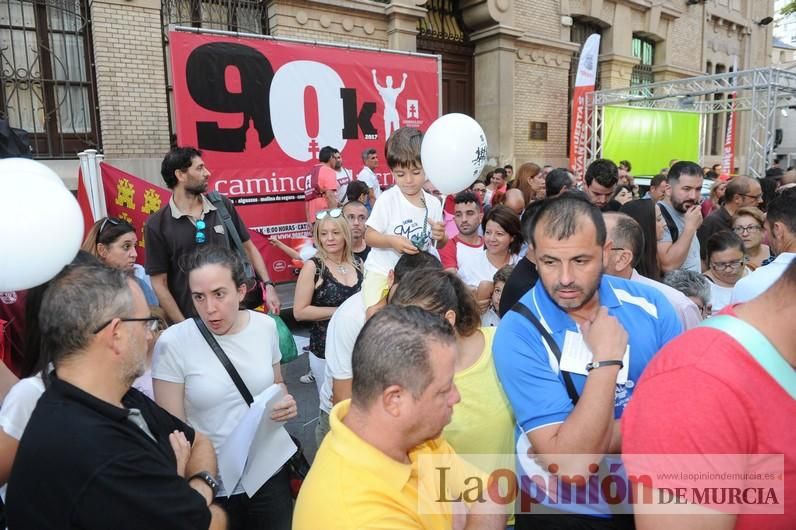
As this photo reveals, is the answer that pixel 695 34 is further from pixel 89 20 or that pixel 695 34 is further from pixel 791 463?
pixel 791 463

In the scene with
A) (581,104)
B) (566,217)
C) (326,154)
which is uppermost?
(581,104)

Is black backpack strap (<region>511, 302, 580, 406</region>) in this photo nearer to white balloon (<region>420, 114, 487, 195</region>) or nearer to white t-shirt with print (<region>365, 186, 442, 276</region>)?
white t-shirt with print (<region>365, 186, 442, 276</region>)

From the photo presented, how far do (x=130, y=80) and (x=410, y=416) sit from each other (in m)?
8.40

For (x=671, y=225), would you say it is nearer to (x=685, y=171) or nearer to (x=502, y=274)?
(x=685, y=171)

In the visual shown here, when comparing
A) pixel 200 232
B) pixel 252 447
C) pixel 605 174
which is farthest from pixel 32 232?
pixel 605 174

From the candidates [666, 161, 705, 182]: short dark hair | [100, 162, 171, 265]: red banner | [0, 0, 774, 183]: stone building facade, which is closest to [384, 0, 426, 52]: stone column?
[0, 0, 774, 183]: stone building facade

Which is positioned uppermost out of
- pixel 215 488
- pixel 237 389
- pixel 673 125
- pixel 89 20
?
pixel 89 20

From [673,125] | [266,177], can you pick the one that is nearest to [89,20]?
[266,177]

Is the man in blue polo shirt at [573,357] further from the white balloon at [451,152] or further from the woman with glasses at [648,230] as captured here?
the woman with glasses at [648,230]

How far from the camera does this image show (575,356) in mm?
1678

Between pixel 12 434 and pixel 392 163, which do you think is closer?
pixel 12 434

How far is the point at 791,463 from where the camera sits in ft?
3.62

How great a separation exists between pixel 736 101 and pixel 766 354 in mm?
15632

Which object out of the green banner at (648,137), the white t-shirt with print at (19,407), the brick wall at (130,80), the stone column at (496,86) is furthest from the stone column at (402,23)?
the white t-shirt with print at (19,407)
